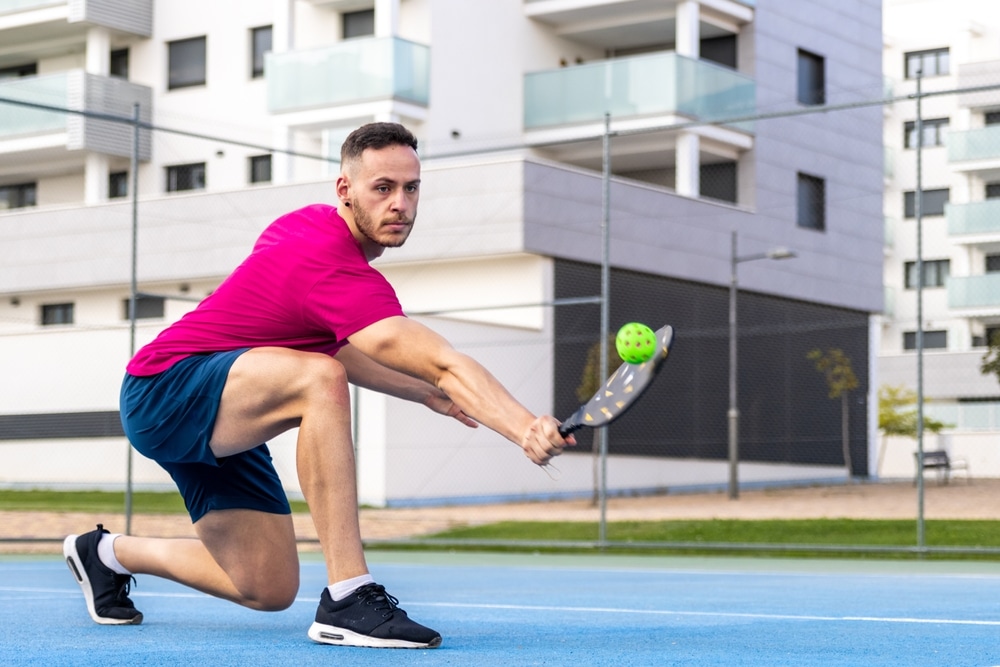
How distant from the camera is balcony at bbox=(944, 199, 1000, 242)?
33.8 m

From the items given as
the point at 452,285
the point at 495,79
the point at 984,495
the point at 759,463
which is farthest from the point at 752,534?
the point at 495,79

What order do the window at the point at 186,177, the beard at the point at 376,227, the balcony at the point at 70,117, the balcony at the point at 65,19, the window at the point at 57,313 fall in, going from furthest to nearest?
the balcony at the point at 65,19, the window at the point at 186,177, the window at the point at 57,313, the balcony at the point at 70,117, the beard at the point at 376,227

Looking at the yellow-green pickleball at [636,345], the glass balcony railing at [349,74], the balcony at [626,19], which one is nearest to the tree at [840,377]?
the balcony at [626,19]

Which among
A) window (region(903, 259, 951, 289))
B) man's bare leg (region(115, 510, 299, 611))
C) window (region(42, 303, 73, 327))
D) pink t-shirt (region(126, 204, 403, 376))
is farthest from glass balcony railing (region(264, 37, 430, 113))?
pink t-shirt (region(126, 204, 403, 376))

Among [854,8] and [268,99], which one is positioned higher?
[854,8]

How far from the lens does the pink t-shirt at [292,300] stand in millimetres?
4219

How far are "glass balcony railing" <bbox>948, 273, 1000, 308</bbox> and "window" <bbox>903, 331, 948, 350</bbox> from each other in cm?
760

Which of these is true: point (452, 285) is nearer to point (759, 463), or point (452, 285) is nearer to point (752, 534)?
point (759, 463)

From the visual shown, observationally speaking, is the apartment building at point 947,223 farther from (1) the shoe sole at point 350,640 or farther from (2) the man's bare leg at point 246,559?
(1) the shoe sole at point 350,640

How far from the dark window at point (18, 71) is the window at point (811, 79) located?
17.4 metres

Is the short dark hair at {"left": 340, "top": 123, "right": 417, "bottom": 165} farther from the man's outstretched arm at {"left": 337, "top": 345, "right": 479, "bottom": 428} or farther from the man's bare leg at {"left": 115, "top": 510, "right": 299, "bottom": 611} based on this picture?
the man's bare leg at {"left": 115, "top": 510, "right": 299, "bottom": 611}

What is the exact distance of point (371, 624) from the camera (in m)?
4.29

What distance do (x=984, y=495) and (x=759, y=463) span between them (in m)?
7.09

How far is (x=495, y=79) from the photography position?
96.9 ft
